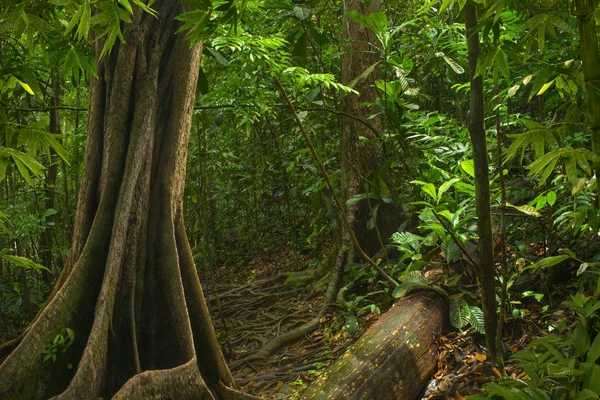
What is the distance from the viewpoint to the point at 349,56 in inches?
216

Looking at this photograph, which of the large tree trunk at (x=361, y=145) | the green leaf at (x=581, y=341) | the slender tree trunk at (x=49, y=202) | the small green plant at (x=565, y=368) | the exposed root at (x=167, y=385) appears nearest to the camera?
the small green plant at (x=565, y=368)

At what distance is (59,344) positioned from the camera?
2598 mm

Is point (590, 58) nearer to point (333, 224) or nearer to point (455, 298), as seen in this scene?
point (455, 298)

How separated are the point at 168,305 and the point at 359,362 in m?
1.18

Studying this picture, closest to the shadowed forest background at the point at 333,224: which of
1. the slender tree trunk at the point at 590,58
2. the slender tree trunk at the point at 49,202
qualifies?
the slender tree trunk at the point at 590,58

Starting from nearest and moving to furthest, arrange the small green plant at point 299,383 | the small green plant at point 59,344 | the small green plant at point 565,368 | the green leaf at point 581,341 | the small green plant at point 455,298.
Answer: the small green plant at point 565,368 → the green leaf at point 581,341 → the small green plant at point 59,344 → the small green plant at point 455,298 → the small green plant at point 299,383

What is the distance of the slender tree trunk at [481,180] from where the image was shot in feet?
8.58

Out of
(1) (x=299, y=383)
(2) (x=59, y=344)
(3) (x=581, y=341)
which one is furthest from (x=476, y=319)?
(2) (x=59, y=344)

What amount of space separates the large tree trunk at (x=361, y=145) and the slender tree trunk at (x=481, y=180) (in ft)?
7.55

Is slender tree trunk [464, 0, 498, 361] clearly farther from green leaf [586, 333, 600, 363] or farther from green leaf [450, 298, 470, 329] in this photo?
green leaf [586, 333, 600, 363]

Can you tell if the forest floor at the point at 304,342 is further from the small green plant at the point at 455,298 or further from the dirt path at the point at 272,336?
the small green plant at the point at 455,298

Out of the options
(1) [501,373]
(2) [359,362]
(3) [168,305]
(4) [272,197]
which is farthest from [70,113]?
(1) [501,373]

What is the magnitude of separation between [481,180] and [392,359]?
1.19 m

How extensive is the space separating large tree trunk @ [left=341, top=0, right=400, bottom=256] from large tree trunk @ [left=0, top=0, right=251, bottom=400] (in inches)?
85.5
